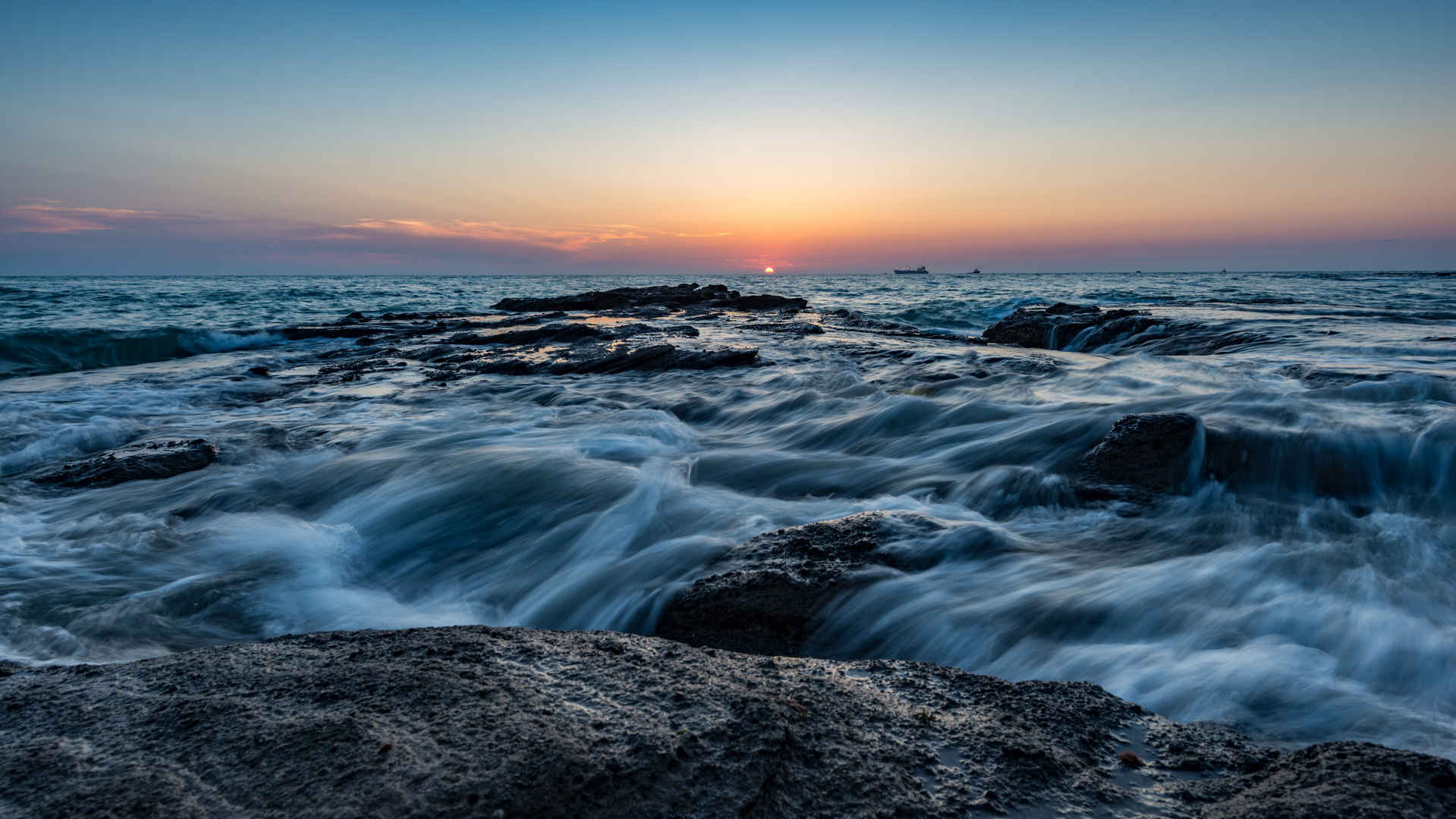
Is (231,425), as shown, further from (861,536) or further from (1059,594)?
(1059,594)

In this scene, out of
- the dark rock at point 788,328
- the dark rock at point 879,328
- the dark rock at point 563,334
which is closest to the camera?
the dark rock at point 563,334

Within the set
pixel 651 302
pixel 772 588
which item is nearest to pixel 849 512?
pixel 772 588

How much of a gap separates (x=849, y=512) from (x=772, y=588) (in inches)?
77.2

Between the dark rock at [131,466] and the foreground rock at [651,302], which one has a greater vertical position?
the foreground rock at [651,302]

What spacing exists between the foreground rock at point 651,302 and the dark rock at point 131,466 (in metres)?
17.7

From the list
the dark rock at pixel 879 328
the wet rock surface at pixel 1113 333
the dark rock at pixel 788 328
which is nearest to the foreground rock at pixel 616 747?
the wet rock surface at pixel 1113 333

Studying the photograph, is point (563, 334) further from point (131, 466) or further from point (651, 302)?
point (651, 302)

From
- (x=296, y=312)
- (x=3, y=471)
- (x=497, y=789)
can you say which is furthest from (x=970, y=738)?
(x=296, y=312)

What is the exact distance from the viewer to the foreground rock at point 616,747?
1.60 m

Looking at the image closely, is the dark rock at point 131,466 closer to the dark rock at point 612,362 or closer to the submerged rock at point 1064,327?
the dark rock at point 612,362

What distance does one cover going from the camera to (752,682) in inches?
83.8

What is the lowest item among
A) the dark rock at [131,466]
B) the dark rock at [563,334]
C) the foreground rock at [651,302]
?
the dark rock at [131,466]

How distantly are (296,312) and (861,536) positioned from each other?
95.6 ft

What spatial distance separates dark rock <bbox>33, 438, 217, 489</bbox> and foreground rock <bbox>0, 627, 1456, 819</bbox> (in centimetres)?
463
